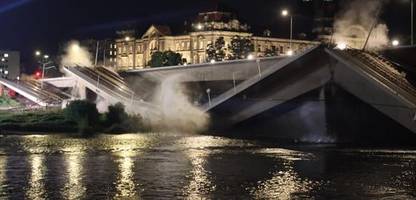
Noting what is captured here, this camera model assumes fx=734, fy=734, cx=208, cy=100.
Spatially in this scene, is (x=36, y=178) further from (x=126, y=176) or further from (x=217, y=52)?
(x=217, y=52)

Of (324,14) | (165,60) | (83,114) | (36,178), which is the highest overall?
(324,14)

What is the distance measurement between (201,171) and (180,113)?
43.4 meters

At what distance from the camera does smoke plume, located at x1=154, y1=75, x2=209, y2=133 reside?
7894 cm

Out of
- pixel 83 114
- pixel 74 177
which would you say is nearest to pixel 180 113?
pixel 83 114

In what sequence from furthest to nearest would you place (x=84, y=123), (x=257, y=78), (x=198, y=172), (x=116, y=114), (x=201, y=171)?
(x=116, y=114), (x=84, y=123), (x=257, y=78), (x=201, y=171), (x=198, y=172)

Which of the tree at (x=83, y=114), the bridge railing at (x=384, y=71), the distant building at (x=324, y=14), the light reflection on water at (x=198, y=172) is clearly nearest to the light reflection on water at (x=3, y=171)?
the light reflection on water at (x=198, y=172)

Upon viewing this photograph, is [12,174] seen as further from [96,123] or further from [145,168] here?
[96,123]

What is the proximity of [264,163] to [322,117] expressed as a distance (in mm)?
29183

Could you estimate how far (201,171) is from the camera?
37719mm

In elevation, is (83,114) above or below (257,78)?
below

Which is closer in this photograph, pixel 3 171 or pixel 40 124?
pixel 3 171

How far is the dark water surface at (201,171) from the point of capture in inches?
1160

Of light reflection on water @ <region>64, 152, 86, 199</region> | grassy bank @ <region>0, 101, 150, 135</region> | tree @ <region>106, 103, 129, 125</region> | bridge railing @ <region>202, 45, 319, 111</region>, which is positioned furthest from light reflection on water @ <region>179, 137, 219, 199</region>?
tree @ <region>106, 103, 129, 125</region>

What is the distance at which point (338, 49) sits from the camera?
6488cm
